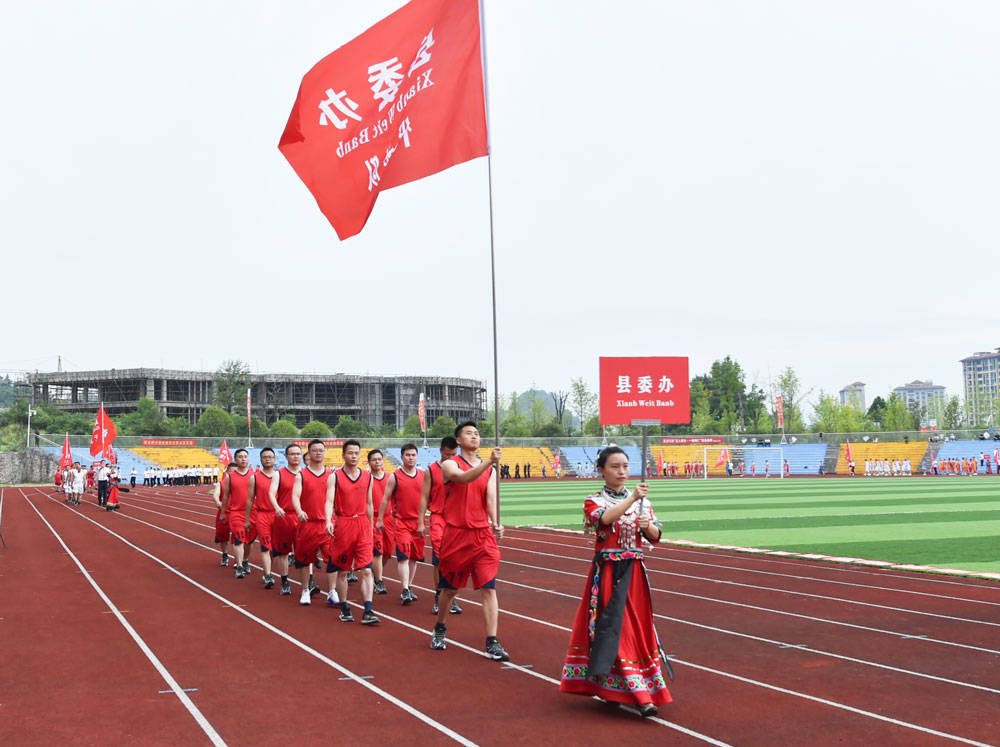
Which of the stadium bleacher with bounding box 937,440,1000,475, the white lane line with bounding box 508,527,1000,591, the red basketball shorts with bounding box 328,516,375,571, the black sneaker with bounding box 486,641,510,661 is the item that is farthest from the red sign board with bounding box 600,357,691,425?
the stadium bleacher with bounding box 937,440,1000,475

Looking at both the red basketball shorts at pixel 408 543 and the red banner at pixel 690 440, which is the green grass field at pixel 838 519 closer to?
the red basketball shorts at pixel 408 543

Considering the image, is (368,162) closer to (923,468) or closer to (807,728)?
(807,728)

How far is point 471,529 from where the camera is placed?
7.37 m

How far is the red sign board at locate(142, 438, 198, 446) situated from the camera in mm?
55031

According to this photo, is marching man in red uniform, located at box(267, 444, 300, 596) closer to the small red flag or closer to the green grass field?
the green grass field

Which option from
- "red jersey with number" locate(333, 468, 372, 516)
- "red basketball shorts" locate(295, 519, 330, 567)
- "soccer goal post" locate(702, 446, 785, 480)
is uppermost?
"red jersey with number" locate(333, 468, 372, 516)

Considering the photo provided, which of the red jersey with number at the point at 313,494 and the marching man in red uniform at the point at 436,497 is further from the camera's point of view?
the red jersey with number at the point at 313,494

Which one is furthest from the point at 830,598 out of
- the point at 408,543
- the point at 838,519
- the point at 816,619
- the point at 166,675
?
the point at 838,519

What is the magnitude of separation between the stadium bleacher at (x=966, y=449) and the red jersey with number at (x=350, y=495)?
56385mm

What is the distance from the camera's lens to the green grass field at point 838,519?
15.6m

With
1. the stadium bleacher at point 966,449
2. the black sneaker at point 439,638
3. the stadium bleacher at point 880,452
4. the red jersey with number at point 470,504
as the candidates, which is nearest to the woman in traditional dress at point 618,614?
the red jersey with number at point 470,504

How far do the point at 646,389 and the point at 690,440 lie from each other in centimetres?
3926

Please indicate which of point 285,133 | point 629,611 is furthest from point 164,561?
point 629,611

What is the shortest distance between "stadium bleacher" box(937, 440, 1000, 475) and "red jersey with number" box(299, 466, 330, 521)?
184 feet
